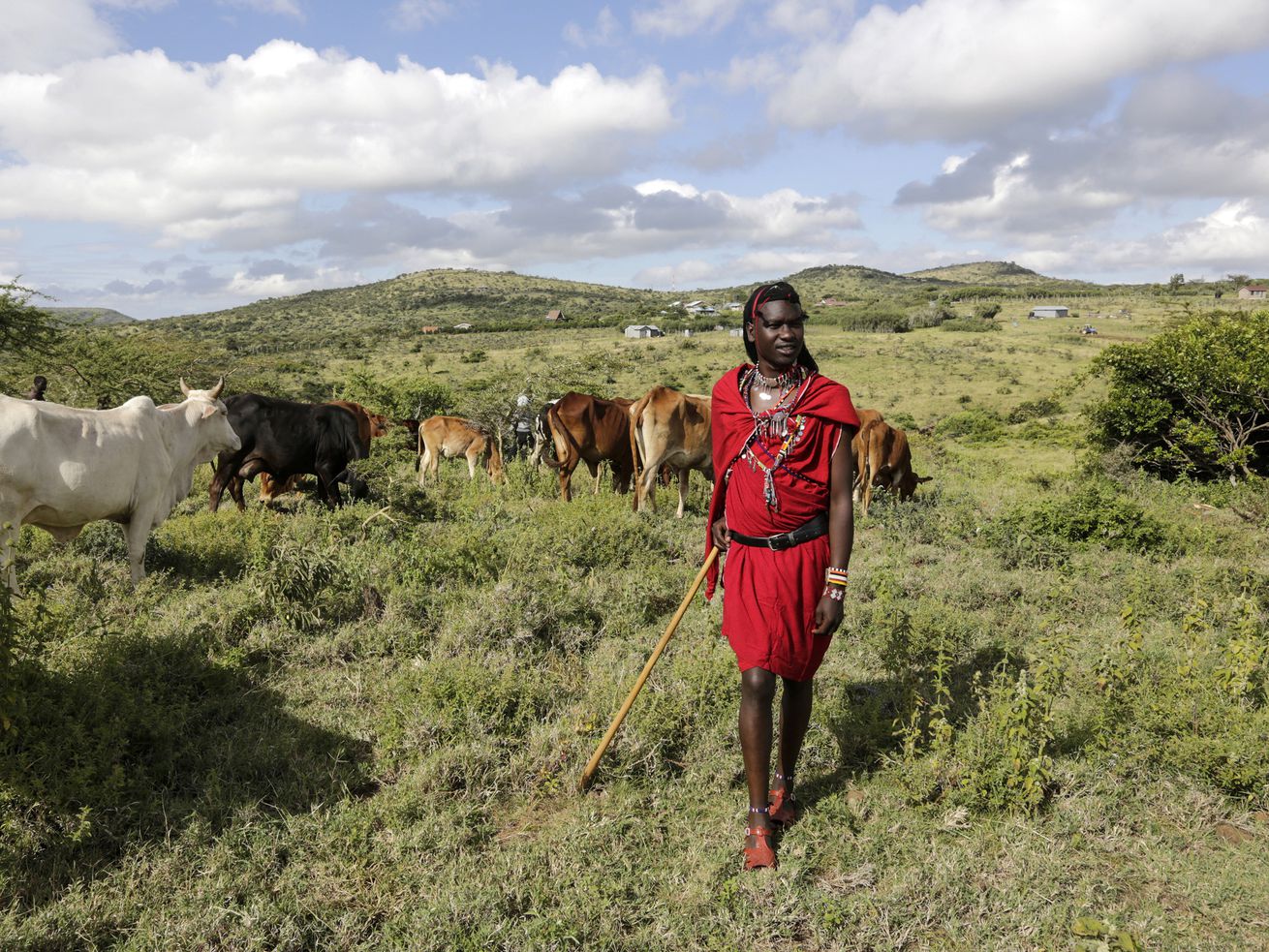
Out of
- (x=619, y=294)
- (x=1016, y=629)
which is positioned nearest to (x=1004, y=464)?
(x=1016, y=629)

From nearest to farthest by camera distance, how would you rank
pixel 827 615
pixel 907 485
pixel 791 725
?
pixel 827 615, pixel 791 725, pixel 907 485

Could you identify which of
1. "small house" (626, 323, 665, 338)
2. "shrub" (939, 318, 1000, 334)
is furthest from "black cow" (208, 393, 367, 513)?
"small house" (626, 323, 665, 338)

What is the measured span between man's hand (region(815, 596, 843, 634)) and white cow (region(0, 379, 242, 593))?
15.8 feet

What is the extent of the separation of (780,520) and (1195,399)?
41.2 feet

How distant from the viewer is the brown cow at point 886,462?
11.1 meters

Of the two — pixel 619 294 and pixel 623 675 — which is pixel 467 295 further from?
pixel 623 675

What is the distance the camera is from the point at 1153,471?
43.9 feet

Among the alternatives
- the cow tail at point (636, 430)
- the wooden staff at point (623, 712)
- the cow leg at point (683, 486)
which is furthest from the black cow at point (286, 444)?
the wooden staff at point (623, 712)

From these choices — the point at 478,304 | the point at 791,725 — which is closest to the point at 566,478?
the point at 791,725

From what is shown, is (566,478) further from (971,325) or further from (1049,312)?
(1049,312)

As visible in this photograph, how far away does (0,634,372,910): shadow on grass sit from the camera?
3299mm

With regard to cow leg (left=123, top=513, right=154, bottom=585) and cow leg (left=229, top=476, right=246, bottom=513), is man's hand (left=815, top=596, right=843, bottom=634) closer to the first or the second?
cow leg (left=123, top=513, right=154, bottom=585)

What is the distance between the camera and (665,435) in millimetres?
10125

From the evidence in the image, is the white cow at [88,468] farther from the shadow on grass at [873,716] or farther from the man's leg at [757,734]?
the shadow on grass at [873,716]
